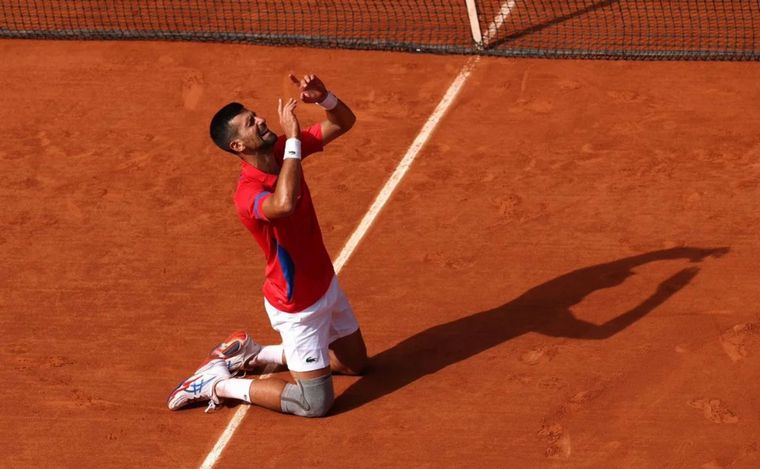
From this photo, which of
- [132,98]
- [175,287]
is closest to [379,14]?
[132,98]

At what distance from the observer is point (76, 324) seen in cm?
1016

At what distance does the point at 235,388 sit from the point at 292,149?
6.25 ft

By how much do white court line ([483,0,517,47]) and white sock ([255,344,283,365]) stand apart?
18.6 ft

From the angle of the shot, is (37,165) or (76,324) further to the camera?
(37,165)

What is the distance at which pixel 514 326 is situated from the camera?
971 cm

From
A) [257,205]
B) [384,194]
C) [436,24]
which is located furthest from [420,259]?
[436,24]

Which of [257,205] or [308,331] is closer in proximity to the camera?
[257,205]

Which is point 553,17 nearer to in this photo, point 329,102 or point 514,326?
point 514,326

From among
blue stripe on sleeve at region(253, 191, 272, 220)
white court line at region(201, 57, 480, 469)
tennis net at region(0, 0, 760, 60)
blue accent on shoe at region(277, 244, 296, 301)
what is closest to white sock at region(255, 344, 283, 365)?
white court line at region(201, 57, 480, 469)

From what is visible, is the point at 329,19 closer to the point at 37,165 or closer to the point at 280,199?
the point at 37,165

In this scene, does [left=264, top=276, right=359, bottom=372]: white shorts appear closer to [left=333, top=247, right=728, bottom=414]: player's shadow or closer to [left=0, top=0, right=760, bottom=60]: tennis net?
[left=333, top=247, right=728, bottom=414]: player's shadow

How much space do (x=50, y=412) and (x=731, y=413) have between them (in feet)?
15.3

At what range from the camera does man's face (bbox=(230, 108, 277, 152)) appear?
8383 millimetres

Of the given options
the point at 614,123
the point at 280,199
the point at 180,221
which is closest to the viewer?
the point at 280,199
